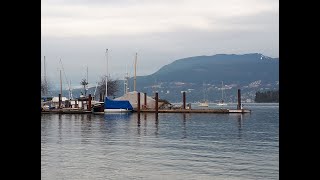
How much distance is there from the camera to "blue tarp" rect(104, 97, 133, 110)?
119 m

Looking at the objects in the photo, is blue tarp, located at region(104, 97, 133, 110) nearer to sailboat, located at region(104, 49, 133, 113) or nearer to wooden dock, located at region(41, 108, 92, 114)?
sailboat, located at region(104, 49, 133, 113)

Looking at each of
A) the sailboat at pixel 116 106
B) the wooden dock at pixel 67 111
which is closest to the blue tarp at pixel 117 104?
the sailboat at pixel 116 106

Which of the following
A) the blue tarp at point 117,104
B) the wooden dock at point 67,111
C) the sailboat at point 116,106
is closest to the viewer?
the blue tarp at point 117,104

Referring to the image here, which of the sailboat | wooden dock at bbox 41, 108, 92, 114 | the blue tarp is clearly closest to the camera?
the blue tarp

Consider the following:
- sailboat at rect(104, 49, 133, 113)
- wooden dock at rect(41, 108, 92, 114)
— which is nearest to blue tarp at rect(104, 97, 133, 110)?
sailboat at rect(104, 49, 133, 113)

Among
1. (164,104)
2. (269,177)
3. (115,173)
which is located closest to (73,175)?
(115,173)

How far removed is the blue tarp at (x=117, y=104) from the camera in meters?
119

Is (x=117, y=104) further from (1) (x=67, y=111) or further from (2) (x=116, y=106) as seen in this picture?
(1) (x=67, y=111)

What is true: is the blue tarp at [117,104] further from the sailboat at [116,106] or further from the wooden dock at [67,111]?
the wooden dock at [67,111]

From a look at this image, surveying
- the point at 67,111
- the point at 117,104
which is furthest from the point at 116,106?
the point at 67,111

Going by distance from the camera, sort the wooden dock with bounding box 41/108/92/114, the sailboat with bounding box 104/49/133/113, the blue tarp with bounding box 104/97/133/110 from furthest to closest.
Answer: the wooden dock with bounding box 41/108/92/114, the sailboat with bounding box 104/49/133/113, the blue tarp with bounding box 104/97/133/110
